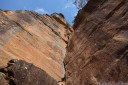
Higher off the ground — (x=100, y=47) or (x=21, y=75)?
(x=21, y=75)

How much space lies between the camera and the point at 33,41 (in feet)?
43.2

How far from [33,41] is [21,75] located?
11.9 feet

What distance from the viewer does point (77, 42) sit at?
49.3 ft

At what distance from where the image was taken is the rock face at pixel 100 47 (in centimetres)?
1092

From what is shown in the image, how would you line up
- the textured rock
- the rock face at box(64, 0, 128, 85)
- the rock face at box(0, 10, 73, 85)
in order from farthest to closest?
the rock face at box(0, 10, 73, 85), the rock face at box(64, 0, 128, 85), the textured rock

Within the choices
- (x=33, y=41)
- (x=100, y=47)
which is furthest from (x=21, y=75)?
(x=100, y=47)

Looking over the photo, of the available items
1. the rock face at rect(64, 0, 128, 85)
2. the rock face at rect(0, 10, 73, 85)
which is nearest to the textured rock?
the rock face at rect(0, 10, 73, 85)

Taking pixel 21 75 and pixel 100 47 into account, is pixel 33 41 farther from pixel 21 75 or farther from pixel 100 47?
pixel 21 75

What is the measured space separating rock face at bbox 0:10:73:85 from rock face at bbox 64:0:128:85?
0.53m

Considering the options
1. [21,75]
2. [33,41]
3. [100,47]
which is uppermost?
[33,41]

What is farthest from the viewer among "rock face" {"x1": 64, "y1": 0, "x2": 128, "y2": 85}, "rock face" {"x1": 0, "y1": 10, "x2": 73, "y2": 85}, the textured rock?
"rock face" {"x1": 0, "y1": 10, "x2": 73, "y2": 85}

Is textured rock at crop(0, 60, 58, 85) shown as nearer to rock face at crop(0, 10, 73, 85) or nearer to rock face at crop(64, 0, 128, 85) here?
rock face at crop(0, 10, 73, 85)

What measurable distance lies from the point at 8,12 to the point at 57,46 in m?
2.70

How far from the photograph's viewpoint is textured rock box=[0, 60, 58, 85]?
9469 millimetres
